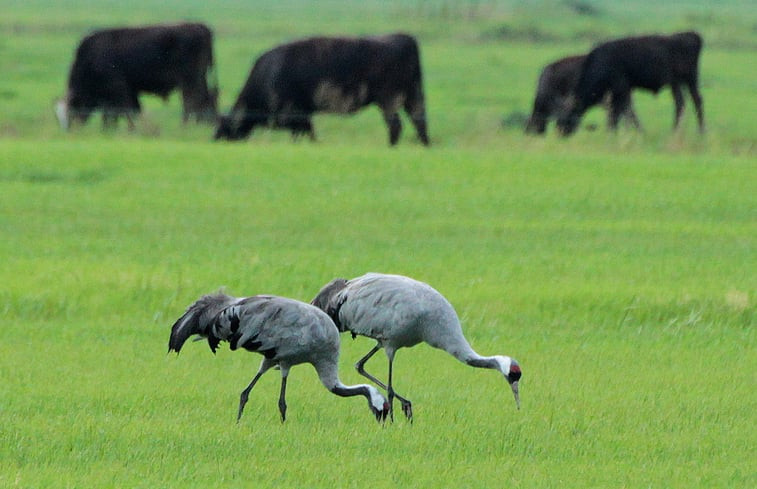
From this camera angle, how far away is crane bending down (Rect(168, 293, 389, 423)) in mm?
8047

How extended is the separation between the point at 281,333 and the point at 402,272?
4978 millimetres

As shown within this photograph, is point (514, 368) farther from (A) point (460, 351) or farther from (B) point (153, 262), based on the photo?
(B) point (153, 262)

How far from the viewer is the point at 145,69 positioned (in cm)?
2856

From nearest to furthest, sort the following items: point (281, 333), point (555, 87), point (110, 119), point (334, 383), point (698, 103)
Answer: point (281, 333) < point (334, 383) < point (110, 119) < point (698, 103) < point (555, 87)

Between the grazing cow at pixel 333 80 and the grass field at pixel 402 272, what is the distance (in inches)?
26.6

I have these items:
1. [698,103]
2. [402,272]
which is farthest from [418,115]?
[402,272]

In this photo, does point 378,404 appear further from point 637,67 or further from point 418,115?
point 637,67

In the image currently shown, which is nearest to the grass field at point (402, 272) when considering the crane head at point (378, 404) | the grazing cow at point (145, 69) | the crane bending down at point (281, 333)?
the crane head at point (378, 404)

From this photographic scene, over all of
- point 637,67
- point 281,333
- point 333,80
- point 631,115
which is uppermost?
point 281,333

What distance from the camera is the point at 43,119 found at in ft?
92.1

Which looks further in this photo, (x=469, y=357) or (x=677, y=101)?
(x=677, y=101)

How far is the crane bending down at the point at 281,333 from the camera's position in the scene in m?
8.05

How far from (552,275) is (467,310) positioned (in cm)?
159

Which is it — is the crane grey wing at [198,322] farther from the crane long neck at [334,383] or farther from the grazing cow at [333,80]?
the grazing cow at [333,80]
